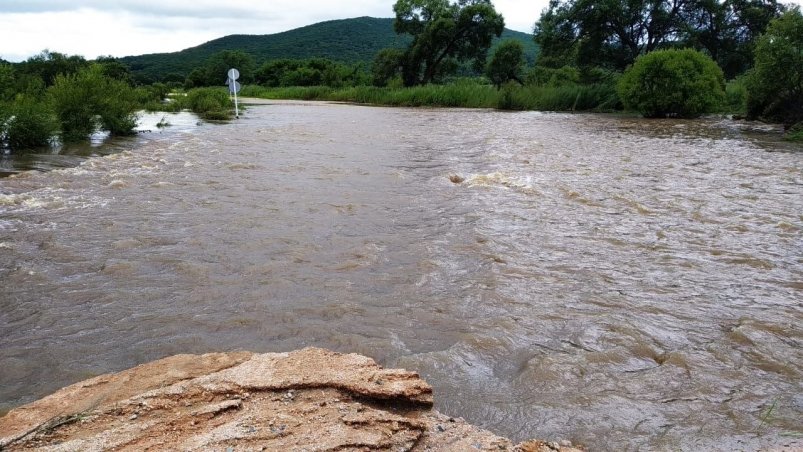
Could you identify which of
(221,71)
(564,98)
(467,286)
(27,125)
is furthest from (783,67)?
(221,71)

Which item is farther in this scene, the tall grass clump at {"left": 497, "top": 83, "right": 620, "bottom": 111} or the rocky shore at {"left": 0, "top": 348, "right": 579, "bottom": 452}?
the tall grass clump at {"left": 497, "top": 83, "right": 620, "bottom": 111}

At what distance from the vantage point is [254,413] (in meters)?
2.11

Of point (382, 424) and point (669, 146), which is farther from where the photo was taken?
point (669, 146)

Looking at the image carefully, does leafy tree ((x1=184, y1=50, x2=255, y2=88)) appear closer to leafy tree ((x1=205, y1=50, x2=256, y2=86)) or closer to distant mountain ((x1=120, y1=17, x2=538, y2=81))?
leafy tree ((x1=205, y1=50, x2=256, y2=86))

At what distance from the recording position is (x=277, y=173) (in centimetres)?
967

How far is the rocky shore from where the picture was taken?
193 centimetres

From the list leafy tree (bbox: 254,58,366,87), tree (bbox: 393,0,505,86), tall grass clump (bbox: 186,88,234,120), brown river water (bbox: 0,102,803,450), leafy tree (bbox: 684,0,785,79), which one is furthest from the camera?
leafy tree (bbox: 254,58,366,87)

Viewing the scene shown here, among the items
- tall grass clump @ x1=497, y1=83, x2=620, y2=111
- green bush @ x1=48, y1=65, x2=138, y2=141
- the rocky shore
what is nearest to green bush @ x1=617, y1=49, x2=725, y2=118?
tall grass clump @ x1=497, y1=83, x2=620, y2=111

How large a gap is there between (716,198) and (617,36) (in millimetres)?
29169

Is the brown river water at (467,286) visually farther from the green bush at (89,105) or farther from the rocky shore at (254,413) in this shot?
the green bush at (89,105)

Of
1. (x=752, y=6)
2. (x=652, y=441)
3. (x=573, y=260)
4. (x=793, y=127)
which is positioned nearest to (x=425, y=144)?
(x=573, y=260)

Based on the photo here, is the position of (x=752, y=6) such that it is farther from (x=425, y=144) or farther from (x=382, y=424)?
(x=382, y=424)

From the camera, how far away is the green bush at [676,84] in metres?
20.9

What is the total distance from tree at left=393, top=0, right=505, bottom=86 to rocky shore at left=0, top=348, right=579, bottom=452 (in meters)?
47.7
